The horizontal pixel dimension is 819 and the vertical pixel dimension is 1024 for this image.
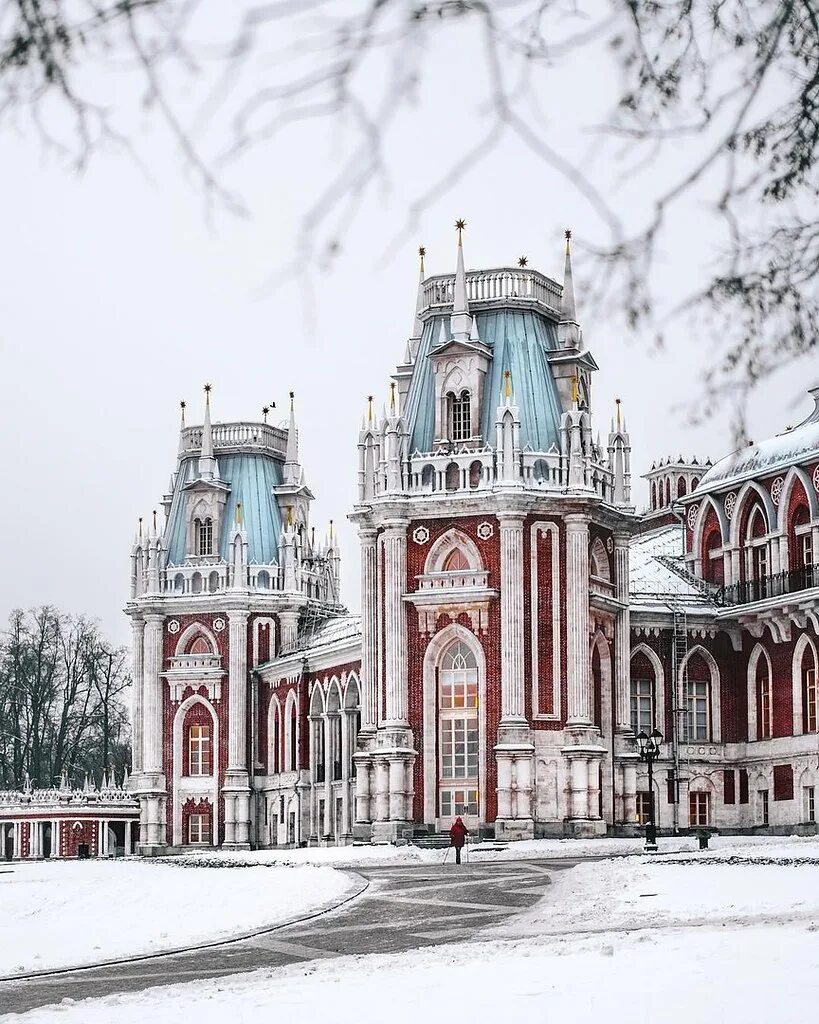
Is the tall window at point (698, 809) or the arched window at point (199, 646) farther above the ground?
the arched window at point (199, 646)

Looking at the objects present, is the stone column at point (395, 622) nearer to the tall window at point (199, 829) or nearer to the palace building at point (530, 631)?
the palace building at point (530, 631)

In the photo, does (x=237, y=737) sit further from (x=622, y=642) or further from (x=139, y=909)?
(x=139, y=909)

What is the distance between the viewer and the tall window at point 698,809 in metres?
54.1

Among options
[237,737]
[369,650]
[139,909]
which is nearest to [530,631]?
[369,650]

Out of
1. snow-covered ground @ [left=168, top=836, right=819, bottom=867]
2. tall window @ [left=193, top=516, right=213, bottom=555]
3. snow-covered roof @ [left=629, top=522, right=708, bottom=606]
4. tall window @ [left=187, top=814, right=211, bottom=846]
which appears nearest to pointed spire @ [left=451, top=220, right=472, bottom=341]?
snow-covered roof @ [left=629, top=522, right=708, bottom=606]

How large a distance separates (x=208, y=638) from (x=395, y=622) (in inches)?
727

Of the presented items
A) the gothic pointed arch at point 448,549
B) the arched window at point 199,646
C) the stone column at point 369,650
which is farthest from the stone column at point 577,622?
the arched window at point 199,646

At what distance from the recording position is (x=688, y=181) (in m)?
7.68

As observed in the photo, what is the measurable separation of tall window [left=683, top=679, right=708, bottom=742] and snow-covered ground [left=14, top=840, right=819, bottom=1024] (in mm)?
34131

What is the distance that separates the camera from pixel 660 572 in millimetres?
58906

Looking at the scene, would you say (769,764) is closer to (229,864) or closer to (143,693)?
(229,864)

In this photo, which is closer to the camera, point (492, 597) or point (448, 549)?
point (492, 597)

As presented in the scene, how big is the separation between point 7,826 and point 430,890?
4481 cm

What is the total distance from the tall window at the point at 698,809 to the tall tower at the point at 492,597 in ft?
13.6
